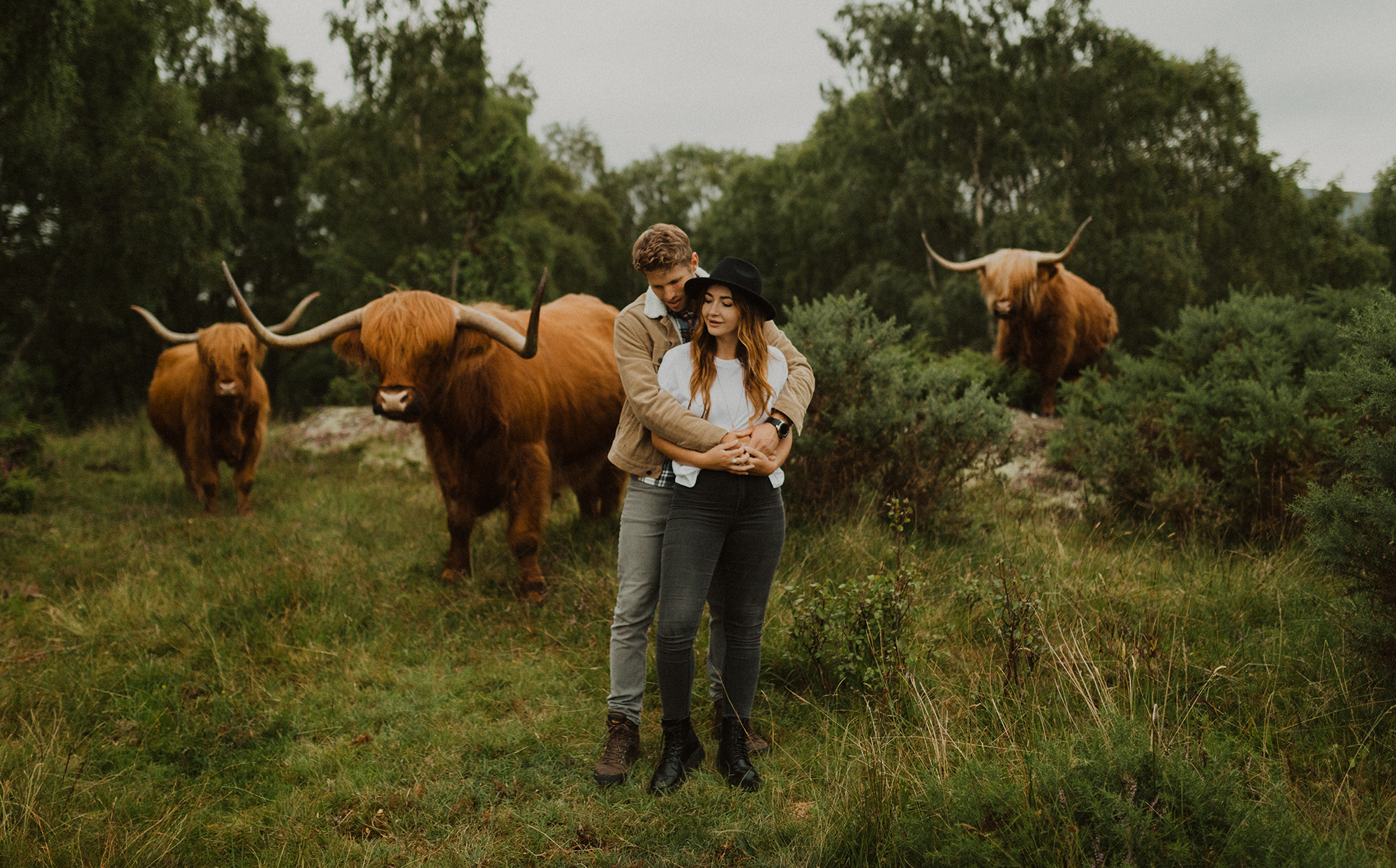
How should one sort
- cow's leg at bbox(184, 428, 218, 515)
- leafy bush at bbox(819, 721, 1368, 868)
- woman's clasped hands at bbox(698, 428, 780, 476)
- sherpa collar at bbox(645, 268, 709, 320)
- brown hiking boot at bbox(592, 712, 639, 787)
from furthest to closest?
cow's leg at bbox(184, 428, 218, 515) < sherpa collar at bbox(645, 268, 709, 320) < brown hiking boot at bbox(592, 712, 639, 787) < woman's clasped hands at bbox(698, 428, 780, 476) < leafy bush at bbox(819, 721, 1368, 868)

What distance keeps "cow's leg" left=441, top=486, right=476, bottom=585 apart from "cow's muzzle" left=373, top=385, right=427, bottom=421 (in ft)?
2.64

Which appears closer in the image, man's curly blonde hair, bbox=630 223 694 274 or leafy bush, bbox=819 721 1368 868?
leafy bush, bbox=819 721 1368 868

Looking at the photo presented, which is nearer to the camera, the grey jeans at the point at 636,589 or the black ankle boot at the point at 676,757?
the black ankle boot at the point at 676,757

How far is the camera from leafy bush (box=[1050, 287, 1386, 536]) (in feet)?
16.3

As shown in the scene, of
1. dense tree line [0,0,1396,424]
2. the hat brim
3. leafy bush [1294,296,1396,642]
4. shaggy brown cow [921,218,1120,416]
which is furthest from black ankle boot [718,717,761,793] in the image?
dense tree line [0,0,1396,424]

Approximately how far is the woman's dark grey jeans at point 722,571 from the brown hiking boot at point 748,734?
153 mm

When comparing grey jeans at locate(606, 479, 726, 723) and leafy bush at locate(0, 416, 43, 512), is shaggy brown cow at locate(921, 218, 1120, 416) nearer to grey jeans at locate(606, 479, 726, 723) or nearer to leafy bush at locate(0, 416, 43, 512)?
grey jeans at locate(606, 479, 726, 723)

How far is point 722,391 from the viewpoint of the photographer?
2.77 meters

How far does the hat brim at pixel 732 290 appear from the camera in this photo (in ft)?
8.91

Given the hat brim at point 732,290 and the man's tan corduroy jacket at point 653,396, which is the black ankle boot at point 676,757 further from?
the hat brim at point 732,290

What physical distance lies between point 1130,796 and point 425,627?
3.59m

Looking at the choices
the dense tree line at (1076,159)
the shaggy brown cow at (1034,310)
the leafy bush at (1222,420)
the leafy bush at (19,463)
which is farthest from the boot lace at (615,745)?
the dense tree line at (1076,159)

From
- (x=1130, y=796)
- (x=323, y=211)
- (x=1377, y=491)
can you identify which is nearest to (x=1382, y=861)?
(x=1130, y=796)

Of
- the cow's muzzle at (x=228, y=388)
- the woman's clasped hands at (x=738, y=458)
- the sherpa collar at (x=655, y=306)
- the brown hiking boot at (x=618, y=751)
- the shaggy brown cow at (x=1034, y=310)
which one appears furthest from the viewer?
the shaggy brown cow at (x=1034, y=310)
